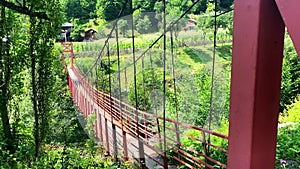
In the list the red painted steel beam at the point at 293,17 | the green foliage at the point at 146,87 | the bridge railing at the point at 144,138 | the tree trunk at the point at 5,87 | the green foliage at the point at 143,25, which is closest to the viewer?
the red painted steel beam at the point at 293,17

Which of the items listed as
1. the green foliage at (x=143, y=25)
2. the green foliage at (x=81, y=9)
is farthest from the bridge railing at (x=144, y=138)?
the green foliage at (x=81, y=9)

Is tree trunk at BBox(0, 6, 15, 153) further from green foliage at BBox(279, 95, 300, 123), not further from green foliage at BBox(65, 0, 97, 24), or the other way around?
green foliage at BBox(279, 95, 300, 123)

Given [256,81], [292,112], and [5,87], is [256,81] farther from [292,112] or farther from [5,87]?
[292,112]

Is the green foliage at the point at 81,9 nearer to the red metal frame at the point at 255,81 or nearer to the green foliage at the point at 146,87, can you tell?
the green foliage at the point at 146,87

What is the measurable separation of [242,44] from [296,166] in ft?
8.39

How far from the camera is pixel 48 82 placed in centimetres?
298

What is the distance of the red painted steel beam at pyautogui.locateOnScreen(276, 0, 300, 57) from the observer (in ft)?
0.85

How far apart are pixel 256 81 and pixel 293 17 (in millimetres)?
81

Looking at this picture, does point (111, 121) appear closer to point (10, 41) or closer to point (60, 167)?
point (10, 41)

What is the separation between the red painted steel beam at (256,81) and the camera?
31 cm

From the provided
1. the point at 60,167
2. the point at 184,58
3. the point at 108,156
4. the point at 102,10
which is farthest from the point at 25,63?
the point at 184,58

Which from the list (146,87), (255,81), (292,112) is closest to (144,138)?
(146,87)

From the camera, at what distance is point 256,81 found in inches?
12.5

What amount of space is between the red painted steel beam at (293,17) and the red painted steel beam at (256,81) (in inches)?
1.1
